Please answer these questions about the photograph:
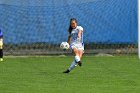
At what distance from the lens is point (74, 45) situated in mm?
19188

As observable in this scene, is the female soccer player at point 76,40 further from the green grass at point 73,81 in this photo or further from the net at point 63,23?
the net at point 63,23

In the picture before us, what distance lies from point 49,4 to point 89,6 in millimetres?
2122

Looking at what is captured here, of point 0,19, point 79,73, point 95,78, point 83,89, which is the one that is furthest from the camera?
point 0,19

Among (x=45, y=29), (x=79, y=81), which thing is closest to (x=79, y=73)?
(x=79, y=81)

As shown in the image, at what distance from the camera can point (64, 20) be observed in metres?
30.2

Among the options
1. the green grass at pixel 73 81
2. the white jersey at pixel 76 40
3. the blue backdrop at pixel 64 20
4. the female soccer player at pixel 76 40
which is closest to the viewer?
the green grass at pixel 73 81

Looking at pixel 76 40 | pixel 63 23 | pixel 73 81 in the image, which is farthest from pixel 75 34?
pixel 63 23

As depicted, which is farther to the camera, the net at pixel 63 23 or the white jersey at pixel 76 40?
the net at pixel 63 23

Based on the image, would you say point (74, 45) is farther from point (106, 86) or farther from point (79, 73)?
point (106, 86)

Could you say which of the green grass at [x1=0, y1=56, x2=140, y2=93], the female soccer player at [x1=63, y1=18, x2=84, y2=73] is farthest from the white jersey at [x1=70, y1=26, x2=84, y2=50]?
the green grass at [x1=0, y1=56, x2=140, y2=93]

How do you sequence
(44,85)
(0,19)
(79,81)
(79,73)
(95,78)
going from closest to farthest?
(44,85), (79,81), (95,78), (79,73), (0,19)

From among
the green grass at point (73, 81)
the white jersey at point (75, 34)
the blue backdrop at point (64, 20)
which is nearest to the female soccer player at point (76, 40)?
the white jersey at point (75, 34)

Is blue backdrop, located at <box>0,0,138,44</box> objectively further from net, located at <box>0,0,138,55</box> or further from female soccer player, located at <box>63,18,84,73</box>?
female soccer player, located at <box>63,18,84,73</box>

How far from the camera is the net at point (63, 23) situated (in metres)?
30.0
